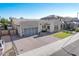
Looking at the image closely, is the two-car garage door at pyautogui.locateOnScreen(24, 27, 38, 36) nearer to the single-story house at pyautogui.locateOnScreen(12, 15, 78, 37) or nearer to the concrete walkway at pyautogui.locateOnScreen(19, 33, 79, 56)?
the single-story house at pyautogui.locateOnScreen(12, 15, 78, 37)

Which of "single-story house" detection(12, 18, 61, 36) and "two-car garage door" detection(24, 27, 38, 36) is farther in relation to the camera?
"two-car garage door" detection(24, 27, 38, 36)

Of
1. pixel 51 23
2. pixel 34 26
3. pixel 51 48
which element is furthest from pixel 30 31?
pixel 51 48

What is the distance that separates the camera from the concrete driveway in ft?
11.2

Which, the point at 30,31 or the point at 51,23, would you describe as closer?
the point at 51,23

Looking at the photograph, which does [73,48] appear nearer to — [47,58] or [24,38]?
[47,58]

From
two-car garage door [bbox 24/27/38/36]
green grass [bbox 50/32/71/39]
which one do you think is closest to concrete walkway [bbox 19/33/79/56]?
green grass [bbox 50/32/71/39]

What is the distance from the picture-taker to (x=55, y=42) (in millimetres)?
3617

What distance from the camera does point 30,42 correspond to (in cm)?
356

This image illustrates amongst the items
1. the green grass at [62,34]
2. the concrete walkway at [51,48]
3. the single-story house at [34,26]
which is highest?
the single-story house at [34,26]

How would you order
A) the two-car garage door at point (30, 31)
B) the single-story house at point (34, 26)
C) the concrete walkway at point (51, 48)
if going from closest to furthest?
the concrete walkway at point (51, 48) → the single-story house at point (34, 26) → the two-car garage door at point (30, 31)

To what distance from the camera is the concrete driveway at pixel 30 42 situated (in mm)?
3414

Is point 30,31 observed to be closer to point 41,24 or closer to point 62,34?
point 41,24

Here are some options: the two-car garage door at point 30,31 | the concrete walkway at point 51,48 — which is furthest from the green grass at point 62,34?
the two-car garage door at point 30,31

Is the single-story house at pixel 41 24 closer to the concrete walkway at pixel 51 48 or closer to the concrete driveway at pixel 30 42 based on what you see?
the concrete driveway at pixel 30 42
